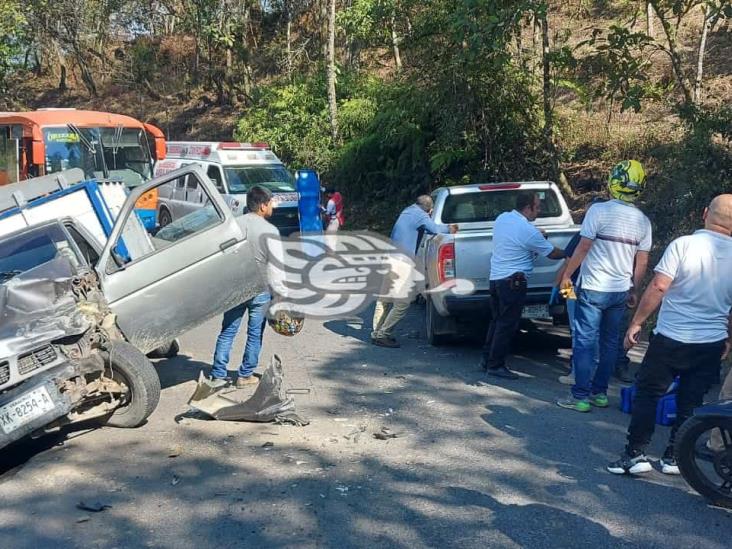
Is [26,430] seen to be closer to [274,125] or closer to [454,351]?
[454,351]

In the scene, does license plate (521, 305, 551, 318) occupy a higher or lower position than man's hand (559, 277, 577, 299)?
lower

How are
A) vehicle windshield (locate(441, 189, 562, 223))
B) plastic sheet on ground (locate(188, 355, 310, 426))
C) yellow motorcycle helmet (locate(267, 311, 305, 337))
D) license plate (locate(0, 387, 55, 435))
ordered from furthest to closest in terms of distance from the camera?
1. vehicle windshield (locate(441, 189, 562, 223))
2. yellow motorcycle helmet (locate(267, 311, 305, 337))
3. plastic sheet on ground (locate(188, 355, 310, 426))
4. license plate (locate(0, 387, 55, 435))

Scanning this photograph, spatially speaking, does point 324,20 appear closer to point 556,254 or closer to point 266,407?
point 556,254

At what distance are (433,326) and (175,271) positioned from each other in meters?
3.09

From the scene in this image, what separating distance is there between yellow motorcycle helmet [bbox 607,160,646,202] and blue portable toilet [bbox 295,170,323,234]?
11.6m

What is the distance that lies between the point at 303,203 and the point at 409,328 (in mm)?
8200

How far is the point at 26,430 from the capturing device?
518cm

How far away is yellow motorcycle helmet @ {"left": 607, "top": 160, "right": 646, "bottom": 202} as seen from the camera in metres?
6.21

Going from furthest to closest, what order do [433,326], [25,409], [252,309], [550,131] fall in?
1. [550,131]
2. [433,326]
3. [252,309]
4. [25,409]

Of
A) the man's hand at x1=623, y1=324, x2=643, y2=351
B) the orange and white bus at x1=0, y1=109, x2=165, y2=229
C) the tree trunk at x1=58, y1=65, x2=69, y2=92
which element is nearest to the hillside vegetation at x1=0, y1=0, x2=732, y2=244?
the orange and white bus at x1=0, y1=109, x2=165, y2=229

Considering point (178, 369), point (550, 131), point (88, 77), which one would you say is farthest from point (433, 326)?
point (88, 77)

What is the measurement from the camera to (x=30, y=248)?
654 cm

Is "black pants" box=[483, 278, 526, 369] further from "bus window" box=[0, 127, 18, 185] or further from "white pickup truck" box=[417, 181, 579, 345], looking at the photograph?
"bus window" box=[0, 127, 18, 185]

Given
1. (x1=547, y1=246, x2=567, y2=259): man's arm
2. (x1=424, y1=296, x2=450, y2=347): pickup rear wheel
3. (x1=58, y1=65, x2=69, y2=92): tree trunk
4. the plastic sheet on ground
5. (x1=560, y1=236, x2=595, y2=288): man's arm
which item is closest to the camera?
the plastic sheet on ground
